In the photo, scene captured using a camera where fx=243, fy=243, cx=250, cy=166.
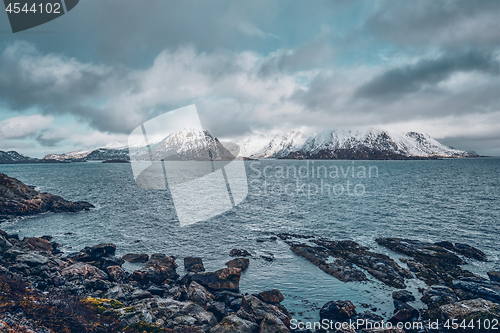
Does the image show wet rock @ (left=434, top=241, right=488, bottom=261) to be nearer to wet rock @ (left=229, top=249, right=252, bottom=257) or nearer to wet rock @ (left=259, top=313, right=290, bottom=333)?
wet rock @ (left=229, top=249, right=252, bottom=257)

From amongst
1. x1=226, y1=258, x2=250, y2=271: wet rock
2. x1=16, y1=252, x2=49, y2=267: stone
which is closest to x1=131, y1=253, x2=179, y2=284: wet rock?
x1=226, y1=258, x2=250, y2=271: wet rock

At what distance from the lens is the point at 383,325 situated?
55.5ft

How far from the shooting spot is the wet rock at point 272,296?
19.8 metres

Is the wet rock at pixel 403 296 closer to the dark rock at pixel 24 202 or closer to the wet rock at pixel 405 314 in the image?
the wet rock at pixel 405 314

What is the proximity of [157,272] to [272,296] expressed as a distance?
11.2 metres

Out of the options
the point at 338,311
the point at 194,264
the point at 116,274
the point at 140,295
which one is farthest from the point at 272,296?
the point at 116,274

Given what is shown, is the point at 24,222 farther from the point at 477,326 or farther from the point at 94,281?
the point at 477,326

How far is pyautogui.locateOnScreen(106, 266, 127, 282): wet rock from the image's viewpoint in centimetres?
2241

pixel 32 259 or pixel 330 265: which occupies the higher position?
pixel 32 259

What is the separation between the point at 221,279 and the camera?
22.3 meters

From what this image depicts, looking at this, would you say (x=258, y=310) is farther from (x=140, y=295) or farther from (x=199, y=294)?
(x=140, y=295)

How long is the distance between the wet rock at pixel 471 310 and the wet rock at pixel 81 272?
1077 inches

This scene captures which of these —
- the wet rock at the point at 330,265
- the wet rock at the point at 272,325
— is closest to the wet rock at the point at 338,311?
the wet rock at the point at 272,325

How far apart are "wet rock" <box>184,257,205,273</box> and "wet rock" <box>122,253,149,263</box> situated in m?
5.22
